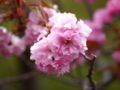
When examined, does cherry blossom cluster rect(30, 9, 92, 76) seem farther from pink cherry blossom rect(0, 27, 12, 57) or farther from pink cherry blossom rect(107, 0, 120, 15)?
pink cherry blossom rect(107, 0, 120, 15)

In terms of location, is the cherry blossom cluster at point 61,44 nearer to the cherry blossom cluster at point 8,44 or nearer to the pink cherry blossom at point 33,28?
the pink cherry blossom at point 33,28

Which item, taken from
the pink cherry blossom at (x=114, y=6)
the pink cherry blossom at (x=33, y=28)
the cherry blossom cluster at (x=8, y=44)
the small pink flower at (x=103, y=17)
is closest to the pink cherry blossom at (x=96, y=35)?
the small pink flower at (x=103, y=17)

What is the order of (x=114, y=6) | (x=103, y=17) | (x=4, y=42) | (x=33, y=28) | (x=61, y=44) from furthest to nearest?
(x=103, y=17) < (x=114, y=6) < (x=4, y=42) < (x=33, y=28) < (x=61, y=44)

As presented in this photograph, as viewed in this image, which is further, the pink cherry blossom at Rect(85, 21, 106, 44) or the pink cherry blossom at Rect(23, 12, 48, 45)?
the pink cherry blossom at Rect(85, 21, 106, 44)

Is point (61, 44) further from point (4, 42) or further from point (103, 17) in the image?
point (103, 17)

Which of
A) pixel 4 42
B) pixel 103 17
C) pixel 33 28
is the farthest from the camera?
pixel 103 17

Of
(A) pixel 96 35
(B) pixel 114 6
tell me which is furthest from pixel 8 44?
(A) pixel 96 35

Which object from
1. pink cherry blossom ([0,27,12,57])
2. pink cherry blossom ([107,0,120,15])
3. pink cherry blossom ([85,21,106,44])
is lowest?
pink cherry blossom ([0,27,12,57])

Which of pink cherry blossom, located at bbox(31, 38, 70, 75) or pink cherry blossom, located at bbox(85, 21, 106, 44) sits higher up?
pink cherry blossom, located at bbox(85, 21, 106, 44)

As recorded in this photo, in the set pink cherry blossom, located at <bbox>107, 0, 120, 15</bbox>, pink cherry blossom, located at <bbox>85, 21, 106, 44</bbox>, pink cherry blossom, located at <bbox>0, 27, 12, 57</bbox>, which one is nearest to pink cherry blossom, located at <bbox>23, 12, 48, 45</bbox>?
pink cherry blossom, located at <bbox>0, 27, 12, 57</bbox>

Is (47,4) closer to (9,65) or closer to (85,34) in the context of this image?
(85,34)
